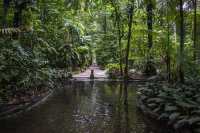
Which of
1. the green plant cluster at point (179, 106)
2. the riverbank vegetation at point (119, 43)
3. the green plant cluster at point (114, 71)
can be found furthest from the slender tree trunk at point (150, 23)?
the green plant cluster at point (179, 106)

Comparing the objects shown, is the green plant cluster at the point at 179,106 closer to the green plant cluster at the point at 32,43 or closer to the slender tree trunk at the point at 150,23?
the green plant cluster at the point at 32,43

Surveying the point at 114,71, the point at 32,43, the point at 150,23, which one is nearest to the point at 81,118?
the point at 32,43

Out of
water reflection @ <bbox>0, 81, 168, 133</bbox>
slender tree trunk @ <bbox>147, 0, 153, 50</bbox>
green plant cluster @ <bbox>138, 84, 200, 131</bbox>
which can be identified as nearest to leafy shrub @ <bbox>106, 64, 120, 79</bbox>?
slender tree trunk @ <bbox>147, 0, 153, 50</bbox>

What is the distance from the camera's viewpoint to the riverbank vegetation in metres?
13.5

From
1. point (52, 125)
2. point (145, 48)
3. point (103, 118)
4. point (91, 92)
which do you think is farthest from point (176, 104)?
point (145, 48)

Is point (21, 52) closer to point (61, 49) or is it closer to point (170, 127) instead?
point (170, 127)

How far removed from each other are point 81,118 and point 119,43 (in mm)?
9339

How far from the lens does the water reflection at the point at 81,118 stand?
10.3m

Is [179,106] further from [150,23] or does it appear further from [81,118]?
[150,23]

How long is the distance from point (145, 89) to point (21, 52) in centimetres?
605

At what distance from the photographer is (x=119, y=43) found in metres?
20.5

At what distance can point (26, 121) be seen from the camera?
11438 millimetres

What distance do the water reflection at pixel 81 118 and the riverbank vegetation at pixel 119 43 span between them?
1064 millimetres

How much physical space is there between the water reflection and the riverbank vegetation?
3.49 feet
